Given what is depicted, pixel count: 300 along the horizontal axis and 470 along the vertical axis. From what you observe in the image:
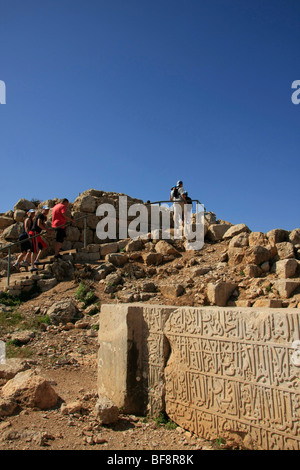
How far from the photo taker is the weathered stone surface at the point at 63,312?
7.66m

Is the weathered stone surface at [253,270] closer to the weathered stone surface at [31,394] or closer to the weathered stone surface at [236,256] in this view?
the weathered stone surface at [236,256]

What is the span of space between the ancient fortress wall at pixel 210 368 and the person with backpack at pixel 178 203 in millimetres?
6826

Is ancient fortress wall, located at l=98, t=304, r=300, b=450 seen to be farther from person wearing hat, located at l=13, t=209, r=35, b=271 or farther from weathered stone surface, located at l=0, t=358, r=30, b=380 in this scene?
person wearing hat, located at l=13, t=209, r=35, b=271

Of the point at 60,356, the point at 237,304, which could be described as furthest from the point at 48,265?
the point at 237,304

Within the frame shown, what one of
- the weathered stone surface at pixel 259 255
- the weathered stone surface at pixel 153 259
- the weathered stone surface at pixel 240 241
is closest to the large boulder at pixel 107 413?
the weathered stone surface at pixel 259 255

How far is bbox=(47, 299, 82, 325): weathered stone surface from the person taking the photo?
7664 mm

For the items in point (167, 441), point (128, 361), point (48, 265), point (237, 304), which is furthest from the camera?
point (48, 265)

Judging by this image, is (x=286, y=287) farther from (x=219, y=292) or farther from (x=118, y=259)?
(x=118, y=259)

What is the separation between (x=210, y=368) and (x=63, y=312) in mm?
4872

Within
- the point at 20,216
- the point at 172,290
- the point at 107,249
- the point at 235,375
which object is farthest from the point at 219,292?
the point at 20,216

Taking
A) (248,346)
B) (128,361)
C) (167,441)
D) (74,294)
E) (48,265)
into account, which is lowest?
(167,441)

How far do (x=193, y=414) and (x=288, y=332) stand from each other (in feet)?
4.76
